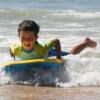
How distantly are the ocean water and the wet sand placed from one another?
0.30m

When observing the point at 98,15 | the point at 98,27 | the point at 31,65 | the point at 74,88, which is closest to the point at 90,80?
the point at 74,88

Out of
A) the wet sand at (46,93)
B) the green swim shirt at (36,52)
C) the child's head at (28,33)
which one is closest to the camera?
the wet sand at (46,93)

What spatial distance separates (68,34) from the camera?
11.3 m

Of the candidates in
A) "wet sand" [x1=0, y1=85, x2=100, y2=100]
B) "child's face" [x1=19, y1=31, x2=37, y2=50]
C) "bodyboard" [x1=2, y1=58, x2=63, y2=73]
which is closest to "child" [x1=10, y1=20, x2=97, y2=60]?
"child's face" [x1=19, y1=31, x2=37, y2=50]

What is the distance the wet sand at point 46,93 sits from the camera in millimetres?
5392

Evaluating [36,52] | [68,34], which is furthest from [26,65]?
[68,34]

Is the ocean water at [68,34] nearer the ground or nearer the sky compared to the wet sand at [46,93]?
nearer the sky

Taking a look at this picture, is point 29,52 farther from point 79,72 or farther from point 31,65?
point 79,72

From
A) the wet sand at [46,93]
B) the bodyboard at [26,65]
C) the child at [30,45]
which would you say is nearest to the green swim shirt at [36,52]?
the child at [30,45]

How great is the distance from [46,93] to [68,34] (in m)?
5.64

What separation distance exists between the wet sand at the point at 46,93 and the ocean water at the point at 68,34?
30cm

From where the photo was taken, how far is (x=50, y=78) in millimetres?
6418

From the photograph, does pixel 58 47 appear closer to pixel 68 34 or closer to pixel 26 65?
pixel 26 65

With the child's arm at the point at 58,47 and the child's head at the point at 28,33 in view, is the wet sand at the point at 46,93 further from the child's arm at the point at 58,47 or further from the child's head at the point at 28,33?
the child's arm at the point at 58,47
